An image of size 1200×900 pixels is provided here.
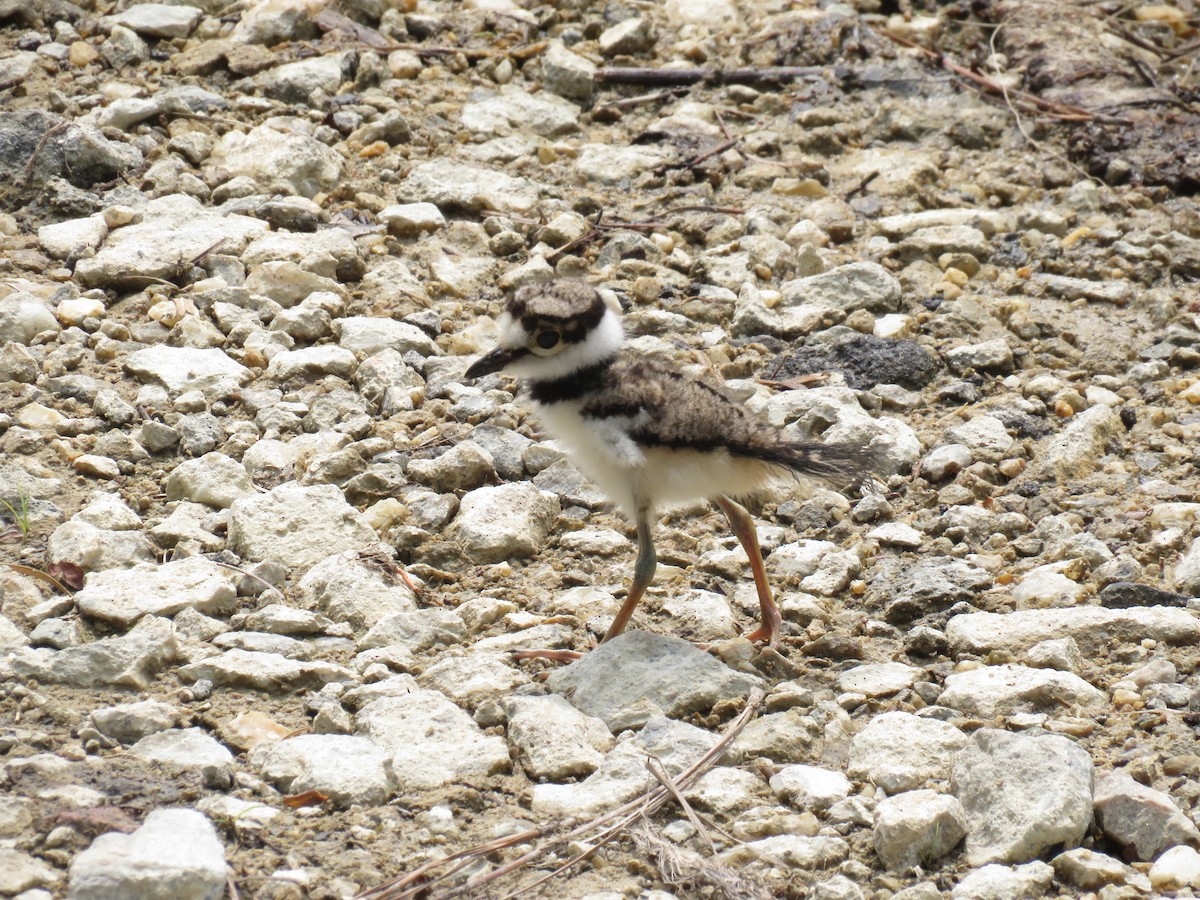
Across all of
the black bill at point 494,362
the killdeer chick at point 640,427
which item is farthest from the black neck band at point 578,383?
the black bill at point 494,362

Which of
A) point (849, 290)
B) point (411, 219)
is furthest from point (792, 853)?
point (411, 219)

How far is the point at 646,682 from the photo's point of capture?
388cm

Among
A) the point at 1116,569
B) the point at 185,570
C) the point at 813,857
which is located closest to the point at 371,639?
the point at 185,570

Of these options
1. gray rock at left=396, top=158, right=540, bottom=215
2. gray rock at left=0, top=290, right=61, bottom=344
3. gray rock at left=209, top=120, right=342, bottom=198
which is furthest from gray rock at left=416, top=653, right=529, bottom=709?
gray rock at left=209, top=120, right=342, bottom=198

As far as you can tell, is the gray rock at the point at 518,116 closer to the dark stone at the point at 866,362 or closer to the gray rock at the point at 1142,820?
the dark stone at the point at 866,362

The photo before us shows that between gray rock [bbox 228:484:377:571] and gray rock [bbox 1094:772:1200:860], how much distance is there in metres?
2.44

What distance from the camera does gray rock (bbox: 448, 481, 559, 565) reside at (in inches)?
185

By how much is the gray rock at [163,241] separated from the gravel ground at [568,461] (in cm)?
2

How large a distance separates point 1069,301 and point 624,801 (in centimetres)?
378

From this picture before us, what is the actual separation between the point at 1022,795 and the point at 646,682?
1.07 m

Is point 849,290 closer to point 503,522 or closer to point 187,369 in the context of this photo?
point 503,522

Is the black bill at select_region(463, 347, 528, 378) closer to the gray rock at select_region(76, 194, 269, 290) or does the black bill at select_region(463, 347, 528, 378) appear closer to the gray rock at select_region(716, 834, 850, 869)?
the gray rock at select_region(76, 194, 269, 290)

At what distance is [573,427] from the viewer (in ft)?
14.8

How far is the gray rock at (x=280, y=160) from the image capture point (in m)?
6.57
